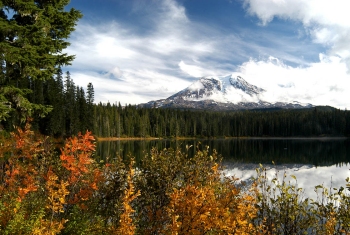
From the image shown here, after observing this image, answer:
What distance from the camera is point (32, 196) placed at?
865 centimetres

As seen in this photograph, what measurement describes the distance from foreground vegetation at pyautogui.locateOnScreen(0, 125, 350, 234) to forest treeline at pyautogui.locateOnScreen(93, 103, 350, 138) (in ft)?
328

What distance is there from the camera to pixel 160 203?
23.9 feet

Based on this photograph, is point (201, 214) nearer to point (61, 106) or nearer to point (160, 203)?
point (160, 203)

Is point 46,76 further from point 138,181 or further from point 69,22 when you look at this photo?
point 138,181

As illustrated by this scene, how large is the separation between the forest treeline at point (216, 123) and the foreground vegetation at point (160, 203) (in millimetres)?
99953

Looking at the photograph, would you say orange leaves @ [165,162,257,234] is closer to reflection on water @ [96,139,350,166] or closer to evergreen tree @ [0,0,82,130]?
evergreen tree @ [0,0,82,130]

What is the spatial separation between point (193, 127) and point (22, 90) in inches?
5011

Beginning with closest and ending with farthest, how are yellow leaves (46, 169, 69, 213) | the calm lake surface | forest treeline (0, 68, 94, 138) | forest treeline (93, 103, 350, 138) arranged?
1. yellow leaves (46, 169, 69, 213)
2. the calm lake surface
3. forest treeline (0, 68, 94, 138)
4. forest treeline (93, 103, 350, 138)

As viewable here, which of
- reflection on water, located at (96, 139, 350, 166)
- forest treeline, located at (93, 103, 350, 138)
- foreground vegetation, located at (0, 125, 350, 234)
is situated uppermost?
forest treeline, located at (93, 103, 350, 138)

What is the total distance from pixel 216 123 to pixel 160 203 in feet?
454

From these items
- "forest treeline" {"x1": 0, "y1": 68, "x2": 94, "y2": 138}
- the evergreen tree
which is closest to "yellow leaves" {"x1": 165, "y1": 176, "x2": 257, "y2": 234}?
the evergreen tree

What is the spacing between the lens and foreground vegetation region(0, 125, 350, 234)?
4168 millimetres

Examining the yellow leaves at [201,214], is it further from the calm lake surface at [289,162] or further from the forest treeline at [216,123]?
the forest treeline at [216,123]

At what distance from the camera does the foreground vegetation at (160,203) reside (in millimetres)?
4168
